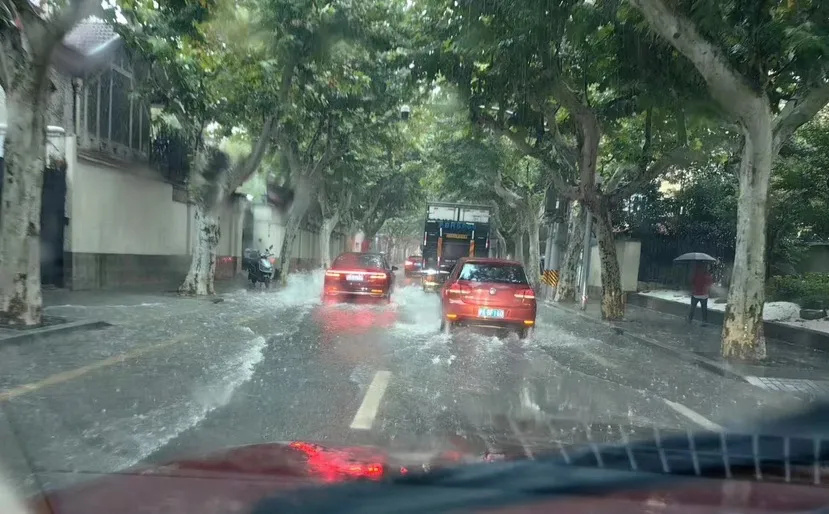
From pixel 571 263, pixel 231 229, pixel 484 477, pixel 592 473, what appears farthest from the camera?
pixel 231 229

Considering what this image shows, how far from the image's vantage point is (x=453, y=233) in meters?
27.2

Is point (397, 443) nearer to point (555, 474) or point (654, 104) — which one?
point (555, 474)

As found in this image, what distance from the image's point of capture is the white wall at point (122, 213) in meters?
16.8

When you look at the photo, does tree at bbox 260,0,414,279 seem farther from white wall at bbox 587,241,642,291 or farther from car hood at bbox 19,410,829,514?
car hood at bbox 19,410,829,514

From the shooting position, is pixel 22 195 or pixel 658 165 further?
pixel 658 165

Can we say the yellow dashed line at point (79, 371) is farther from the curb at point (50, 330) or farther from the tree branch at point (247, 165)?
the tree branch at point (247, 165)

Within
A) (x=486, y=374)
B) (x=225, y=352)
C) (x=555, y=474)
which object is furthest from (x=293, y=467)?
(x=225, y=352)

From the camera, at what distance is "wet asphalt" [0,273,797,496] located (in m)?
5.17

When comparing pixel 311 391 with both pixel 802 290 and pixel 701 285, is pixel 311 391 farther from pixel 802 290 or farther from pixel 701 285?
pixel 802 290

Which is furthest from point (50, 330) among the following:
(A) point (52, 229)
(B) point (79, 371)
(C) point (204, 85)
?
(A) point (52, 229)

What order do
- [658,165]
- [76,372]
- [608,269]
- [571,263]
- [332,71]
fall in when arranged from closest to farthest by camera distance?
1. [76,372]
2. [332,71]
3. [658,165]
4. [608,269]
5. [571,263]

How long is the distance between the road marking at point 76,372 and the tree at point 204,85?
16.7ft

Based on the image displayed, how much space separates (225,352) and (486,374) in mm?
3718

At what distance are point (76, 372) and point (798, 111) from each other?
34.7 ft
